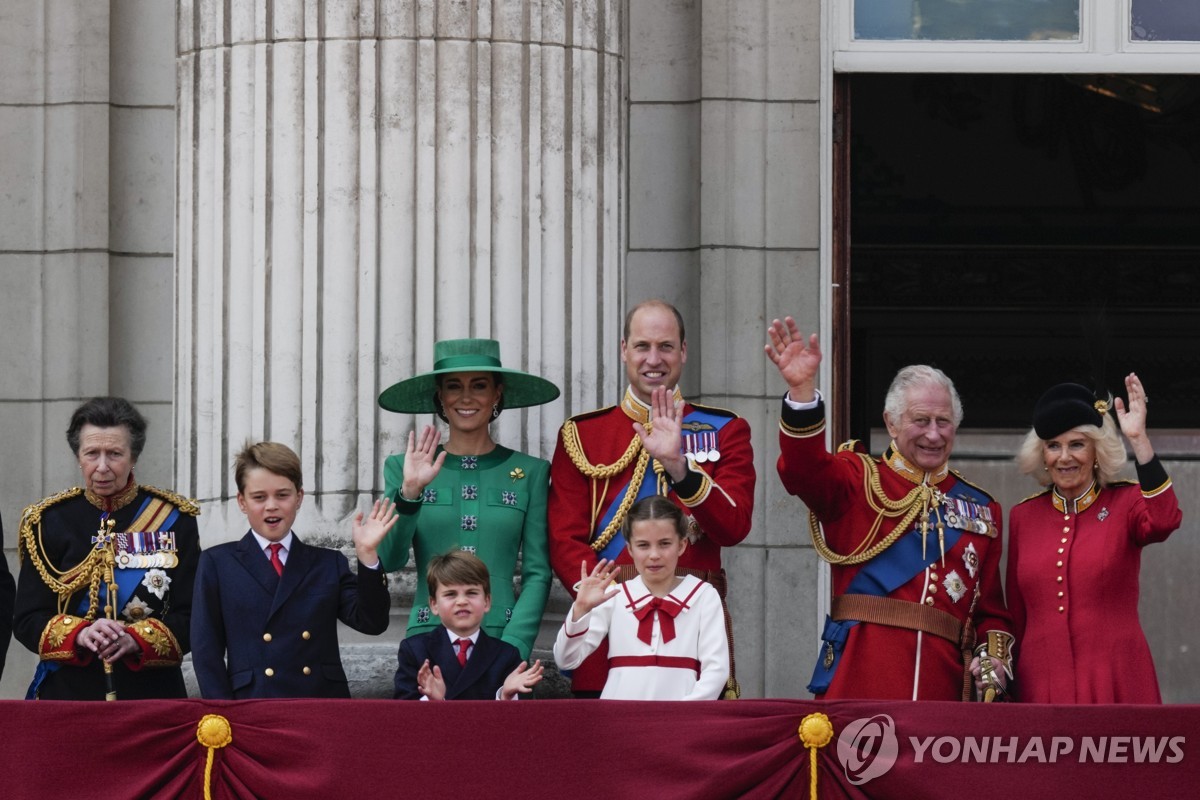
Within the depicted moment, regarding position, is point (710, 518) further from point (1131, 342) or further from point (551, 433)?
point (1131, 342)

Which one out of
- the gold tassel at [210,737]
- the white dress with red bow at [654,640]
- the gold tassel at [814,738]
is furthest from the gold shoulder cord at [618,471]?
the gold tassel at [210,737]

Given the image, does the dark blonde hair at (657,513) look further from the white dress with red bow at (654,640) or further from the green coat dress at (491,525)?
the green coat dress at (491,525)

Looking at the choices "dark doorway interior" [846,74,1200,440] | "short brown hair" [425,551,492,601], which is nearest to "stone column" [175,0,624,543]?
"short brown hair" [425,551,492,601]

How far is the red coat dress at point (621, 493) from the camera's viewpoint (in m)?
6.67

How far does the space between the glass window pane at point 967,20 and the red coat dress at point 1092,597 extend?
Answer: 9.77ft

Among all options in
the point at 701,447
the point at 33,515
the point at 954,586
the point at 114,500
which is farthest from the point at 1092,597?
the point at 33,515

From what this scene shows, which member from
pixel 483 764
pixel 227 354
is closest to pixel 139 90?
pixel 227 354

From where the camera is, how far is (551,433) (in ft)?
25.6

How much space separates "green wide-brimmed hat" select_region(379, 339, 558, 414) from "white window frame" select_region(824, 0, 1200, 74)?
8.18 feet

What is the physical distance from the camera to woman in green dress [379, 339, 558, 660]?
6.74 m

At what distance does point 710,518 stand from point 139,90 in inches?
145

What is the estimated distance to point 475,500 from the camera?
6930mm

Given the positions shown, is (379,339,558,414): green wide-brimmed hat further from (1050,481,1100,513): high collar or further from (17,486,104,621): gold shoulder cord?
(1050,481,1100,513): high collar

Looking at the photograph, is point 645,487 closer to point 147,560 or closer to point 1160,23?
point 147,560
